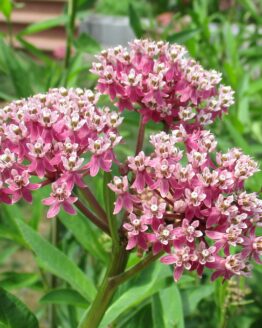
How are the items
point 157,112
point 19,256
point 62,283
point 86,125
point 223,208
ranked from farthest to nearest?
point 19,256
point 62,283
point 157,112
point 86,125
point 223,208

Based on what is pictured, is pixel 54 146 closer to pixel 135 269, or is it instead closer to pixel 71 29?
pixel 135 269

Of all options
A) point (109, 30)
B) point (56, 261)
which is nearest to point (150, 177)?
point (56, 261)

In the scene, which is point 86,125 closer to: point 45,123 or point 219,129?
point 45,123

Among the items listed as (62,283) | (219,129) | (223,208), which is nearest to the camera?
(223,208)

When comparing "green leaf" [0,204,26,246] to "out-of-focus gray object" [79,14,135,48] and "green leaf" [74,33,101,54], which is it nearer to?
"green leaf" [74,33,101,54]

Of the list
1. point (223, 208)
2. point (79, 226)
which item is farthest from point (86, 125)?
point (79, 226)

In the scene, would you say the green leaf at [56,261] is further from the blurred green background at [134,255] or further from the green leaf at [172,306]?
the green leaf at [172,306]
